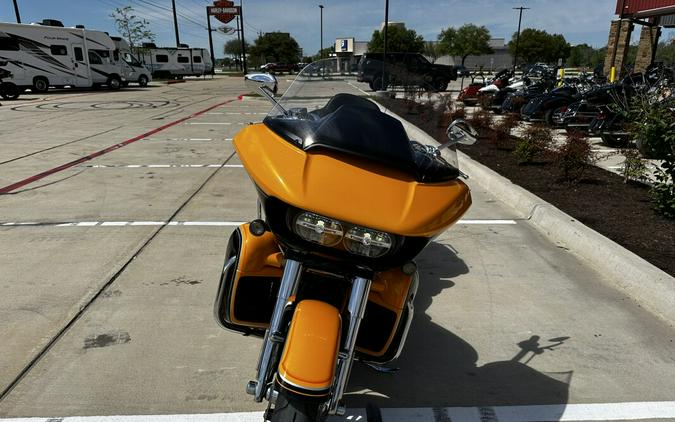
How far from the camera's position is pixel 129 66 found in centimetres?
3077

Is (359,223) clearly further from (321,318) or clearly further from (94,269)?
(94,269)

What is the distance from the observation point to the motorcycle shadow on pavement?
8.14 feet

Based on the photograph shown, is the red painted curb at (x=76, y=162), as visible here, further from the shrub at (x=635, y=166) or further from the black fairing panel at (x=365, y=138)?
the shrub at (x=635, y=166)

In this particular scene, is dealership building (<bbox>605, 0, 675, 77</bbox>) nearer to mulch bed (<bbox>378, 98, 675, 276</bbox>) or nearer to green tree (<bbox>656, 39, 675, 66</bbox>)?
green tree (<bbox>656, 39, 675, 66</bbox>)

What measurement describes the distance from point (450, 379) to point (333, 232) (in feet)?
4.85

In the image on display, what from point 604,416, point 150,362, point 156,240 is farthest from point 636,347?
point 156,240

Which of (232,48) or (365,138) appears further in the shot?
(232,48)

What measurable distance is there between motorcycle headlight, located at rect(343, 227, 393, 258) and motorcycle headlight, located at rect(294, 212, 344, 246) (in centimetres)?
4

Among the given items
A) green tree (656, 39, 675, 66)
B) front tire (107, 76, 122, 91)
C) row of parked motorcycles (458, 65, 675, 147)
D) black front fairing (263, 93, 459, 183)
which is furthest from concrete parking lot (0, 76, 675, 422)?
green tree (656, 39, 675, 66)

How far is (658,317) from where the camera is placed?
3.26 meters

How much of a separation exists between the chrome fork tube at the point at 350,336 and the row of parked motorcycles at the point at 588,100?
5.63 m

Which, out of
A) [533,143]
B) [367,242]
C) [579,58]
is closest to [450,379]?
[367,242]

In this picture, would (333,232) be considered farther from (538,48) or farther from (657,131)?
(538,48)

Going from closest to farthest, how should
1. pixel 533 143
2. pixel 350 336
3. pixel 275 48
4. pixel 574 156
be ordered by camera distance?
pixel 350 336 < pixel 574 156 < pixel 533 143 < pixel 275 48
